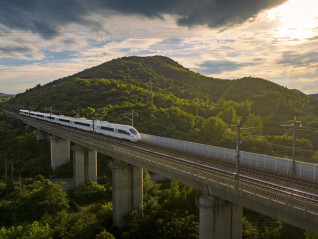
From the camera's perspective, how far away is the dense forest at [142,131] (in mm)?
31391

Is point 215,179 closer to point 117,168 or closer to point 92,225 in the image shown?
point 117,168

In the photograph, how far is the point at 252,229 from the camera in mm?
29156

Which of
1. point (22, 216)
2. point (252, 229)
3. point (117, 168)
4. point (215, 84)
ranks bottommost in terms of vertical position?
point (22, 216)

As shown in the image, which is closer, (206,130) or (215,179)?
(215,179)

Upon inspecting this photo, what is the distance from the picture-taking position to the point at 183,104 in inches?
4409

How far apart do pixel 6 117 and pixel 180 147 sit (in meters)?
91.7

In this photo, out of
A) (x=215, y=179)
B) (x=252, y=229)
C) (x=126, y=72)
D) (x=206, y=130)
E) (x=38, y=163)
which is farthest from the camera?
(x=126, y=72)

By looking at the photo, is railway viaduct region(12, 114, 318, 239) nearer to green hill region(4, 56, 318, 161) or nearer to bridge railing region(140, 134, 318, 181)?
bridge railing region(140, 134, 318, 181)

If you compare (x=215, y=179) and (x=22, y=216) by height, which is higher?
(x=215, y=179)

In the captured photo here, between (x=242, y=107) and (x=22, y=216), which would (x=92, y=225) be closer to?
(x=22, y=216)

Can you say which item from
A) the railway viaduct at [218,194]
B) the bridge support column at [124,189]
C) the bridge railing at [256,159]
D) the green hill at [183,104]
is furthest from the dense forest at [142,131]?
the bridge railing at [256,159]

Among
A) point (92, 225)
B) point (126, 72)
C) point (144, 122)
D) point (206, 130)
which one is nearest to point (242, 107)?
point (206, 130)

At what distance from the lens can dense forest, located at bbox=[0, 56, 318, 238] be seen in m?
31.4

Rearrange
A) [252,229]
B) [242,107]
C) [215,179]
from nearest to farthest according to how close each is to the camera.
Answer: [215,179], [252,229], [242,107]
